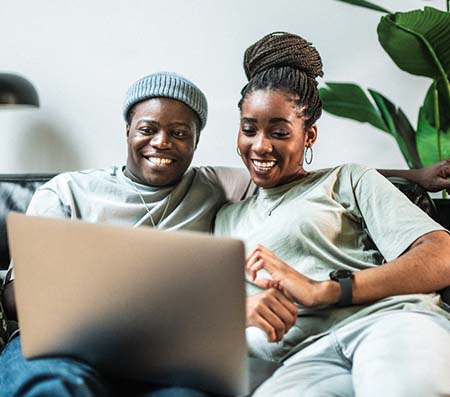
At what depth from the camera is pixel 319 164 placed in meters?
2.20

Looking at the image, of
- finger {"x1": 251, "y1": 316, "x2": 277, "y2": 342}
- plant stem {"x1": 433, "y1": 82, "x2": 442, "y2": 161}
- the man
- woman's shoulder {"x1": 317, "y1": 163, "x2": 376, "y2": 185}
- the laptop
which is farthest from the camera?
plant stem {"x1": 433, "y1": 82, "x2": 442, "y2": 161}

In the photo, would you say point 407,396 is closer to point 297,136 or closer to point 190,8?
point 297,136

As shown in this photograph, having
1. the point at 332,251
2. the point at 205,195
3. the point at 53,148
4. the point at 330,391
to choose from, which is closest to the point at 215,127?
the point at 53,148

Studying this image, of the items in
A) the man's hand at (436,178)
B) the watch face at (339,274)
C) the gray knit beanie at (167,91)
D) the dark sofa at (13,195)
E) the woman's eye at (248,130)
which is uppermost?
the gray knit beanie at (167,91)

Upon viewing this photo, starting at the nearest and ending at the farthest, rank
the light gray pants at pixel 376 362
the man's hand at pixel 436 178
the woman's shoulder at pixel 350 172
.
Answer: the light gray pants at pixel 376 362, the woman's shoulder at pixel 350 172, the man's hand at pixel 436 178

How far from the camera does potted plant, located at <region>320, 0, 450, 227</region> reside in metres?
1.81

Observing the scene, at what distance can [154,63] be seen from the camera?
2.25 m

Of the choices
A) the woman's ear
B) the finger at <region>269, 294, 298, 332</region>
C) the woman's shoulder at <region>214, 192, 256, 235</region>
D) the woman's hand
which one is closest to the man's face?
the woman's shoulder at <region>214, 192, 256, 235</region>

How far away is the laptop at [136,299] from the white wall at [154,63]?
1.33 m

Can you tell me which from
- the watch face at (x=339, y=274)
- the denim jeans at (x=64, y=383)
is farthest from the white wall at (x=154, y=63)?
the denim jeans at (x=64, y=383)

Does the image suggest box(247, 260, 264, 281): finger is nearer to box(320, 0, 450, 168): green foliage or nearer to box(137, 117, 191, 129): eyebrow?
box(137, 117, 191, 129): eyebrow

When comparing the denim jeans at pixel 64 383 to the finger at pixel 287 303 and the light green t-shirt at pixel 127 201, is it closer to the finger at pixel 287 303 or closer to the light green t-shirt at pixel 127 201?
the finger at pixel 287 303

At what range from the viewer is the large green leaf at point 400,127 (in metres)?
1.98

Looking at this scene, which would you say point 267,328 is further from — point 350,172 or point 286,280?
point 350,172
